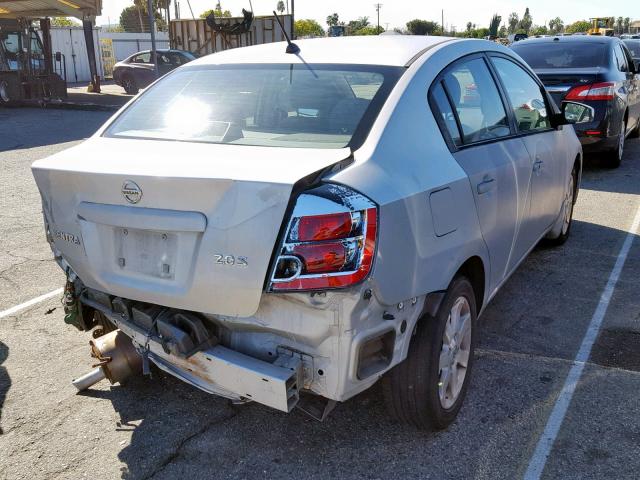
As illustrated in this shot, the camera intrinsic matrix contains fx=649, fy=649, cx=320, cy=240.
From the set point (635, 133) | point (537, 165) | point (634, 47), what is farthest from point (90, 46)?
point (537, 165)

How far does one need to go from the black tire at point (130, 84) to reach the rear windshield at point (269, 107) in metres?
21.5

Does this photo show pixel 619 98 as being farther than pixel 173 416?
Yes

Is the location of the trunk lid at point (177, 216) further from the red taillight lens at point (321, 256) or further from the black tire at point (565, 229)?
the black tire at point (565, 229)

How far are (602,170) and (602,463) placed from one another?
7.28 meters

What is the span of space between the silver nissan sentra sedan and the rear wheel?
21.4m

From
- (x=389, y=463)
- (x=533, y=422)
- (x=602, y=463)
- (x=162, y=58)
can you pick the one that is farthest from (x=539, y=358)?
(x=162, y=58)

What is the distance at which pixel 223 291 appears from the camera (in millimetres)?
2434

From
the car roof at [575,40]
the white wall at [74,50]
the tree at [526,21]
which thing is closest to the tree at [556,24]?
the tree at [526,21]

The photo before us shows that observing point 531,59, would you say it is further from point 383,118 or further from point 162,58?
point 162,58

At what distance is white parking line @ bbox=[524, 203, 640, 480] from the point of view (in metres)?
2.85

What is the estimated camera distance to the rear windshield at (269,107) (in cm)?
290

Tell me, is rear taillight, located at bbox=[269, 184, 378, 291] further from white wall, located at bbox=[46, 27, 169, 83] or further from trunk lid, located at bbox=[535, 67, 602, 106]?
white wall, located at bbox=[46, 27, 169, 83]

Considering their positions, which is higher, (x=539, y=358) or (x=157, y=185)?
(x=157, y=185)

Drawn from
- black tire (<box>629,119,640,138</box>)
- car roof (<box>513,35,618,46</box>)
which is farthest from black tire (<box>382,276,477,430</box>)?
black tire (<box>629,119,640,138</box>)
